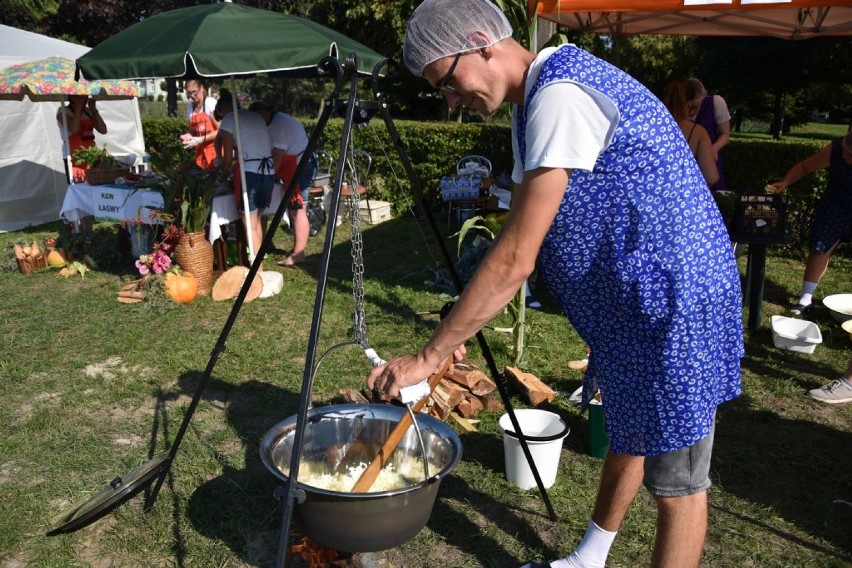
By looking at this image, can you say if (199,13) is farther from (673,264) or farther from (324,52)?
(673,264)

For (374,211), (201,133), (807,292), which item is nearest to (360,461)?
(807,292)

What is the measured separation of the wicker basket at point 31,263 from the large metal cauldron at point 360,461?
553 cm

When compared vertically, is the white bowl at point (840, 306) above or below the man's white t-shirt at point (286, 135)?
below

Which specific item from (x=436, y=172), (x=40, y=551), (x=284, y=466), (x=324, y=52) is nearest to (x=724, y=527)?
(x=284, y=466)

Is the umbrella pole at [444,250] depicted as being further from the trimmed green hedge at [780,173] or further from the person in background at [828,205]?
the trimmed green hedge at [780,173]

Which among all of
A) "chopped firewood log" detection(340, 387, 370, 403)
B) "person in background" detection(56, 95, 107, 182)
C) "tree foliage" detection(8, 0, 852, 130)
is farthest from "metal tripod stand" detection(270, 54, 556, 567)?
"tree foliage" detection(8, 0, 852, 130)

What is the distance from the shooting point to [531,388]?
3.65 m

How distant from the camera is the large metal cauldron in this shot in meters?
1.87

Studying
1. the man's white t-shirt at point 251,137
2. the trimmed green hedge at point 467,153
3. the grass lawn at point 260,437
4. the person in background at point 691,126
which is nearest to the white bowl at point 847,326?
the grass lawn at point 260,437

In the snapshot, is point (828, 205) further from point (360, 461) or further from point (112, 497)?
point (112, 497)

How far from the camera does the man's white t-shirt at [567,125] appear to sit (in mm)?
1446

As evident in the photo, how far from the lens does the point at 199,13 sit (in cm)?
562

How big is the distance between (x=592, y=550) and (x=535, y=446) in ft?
2.01

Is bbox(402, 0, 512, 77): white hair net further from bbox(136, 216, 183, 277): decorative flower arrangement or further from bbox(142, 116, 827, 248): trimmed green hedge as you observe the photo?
bbox(142, 116, 827, 248): trimmed green hedge
